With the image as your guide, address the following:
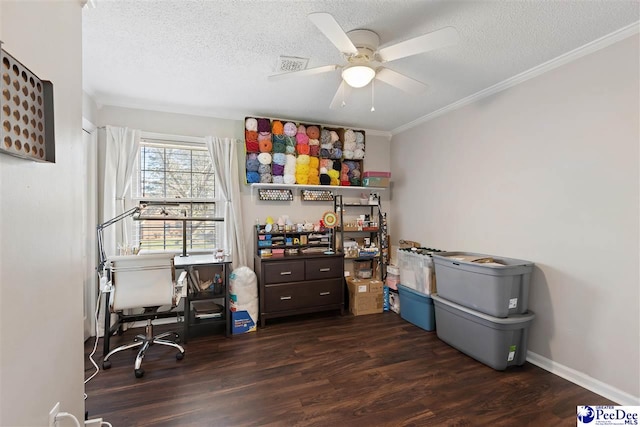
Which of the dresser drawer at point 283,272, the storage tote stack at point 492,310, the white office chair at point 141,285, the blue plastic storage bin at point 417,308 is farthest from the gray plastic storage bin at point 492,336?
the white office chair at point 141,285

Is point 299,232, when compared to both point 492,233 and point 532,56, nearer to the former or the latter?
point 492,233

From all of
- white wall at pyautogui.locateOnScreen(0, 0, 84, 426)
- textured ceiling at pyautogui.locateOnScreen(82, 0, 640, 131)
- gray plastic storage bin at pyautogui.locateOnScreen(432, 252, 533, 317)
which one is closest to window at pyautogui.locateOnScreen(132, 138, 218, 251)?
textured ceiling at pyautogui.locateOnScreen(82, 0, 640, 131)

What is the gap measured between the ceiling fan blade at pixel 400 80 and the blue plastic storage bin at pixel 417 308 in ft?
7.10

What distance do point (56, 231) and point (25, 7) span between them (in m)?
0.74

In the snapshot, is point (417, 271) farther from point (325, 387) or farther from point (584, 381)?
point (325, 387)

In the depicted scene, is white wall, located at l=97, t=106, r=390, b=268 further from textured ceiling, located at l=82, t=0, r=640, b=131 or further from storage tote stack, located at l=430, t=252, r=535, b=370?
storage tote stack, located at l=430, t=252, r=535, b=370

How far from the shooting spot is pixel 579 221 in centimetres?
220

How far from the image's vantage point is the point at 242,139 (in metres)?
3.71

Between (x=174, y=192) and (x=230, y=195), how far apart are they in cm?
68

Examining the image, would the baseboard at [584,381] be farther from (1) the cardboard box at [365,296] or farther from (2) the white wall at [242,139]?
(2) the white wall at [242,139]

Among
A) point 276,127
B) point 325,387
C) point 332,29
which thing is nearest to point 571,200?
point 332,29

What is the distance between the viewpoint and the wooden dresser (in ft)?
10.8

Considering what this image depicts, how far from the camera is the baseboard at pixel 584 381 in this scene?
1938 millimetres

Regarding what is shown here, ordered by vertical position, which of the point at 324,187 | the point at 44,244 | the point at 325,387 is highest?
the point at 324,187
